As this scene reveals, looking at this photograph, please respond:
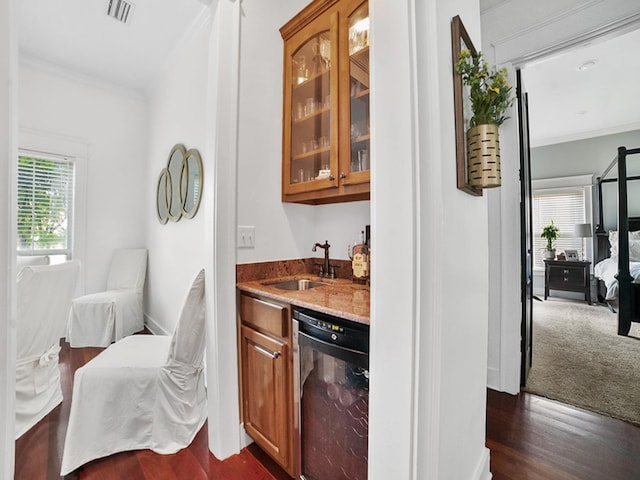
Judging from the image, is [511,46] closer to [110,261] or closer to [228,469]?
[228,469]

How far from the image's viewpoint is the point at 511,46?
2113mm

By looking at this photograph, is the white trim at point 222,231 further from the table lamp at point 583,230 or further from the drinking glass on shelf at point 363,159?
the table lamp at point 583,230

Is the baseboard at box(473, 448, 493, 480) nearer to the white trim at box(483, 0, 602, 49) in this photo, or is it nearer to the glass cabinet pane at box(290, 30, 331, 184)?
the glass cabinet pane at box(290, 30, 331, 184)

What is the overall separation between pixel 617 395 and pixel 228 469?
274 centimetres

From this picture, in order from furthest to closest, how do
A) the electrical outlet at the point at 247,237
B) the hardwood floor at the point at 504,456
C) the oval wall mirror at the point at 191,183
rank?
1. the oval wall mirror at the point at 191,183
2. the electrical outlet at the point at 247,237
3. the hardwood floor at the point at 504,456

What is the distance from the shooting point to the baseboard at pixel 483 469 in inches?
50.1

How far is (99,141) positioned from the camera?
3512 millimetres

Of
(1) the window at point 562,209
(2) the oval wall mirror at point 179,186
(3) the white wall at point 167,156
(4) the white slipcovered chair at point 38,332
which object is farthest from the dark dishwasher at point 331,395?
(1) the window at point 562,209

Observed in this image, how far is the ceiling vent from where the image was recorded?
235cm

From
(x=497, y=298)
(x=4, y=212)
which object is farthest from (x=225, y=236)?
(x=497, y=298)

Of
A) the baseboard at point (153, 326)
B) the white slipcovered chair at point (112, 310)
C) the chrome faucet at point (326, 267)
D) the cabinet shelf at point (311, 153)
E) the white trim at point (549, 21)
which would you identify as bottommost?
the baseboard at point (153, 326)

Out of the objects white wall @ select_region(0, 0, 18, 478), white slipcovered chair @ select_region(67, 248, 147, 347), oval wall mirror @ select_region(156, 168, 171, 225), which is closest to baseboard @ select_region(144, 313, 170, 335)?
white slipcovered chair @ select_region(67, 248, 147, 347)

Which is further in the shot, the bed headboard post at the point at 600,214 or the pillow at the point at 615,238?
the bed headboard post at the point at 600,214

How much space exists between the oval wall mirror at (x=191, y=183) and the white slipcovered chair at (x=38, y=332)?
939 mm
